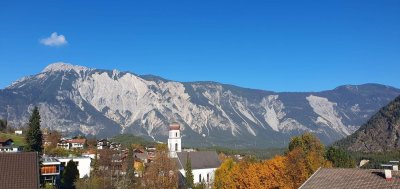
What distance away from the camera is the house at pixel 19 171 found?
3975 centimetres

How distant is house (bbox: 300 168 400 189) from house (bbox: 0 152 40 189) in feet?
77.5

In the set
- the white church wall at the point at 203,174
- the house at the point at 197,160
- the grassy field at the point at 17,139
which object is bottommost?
the white church wall at the point at 203,174

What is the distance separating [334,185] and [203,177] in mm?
83753

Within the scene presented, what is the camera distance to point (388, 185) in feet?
114

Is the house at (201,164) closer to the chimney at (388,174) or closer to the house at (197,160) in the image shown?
the house at (197,160)

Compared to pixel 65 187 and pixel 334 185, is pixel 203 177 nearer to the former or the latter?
pixel 65 187

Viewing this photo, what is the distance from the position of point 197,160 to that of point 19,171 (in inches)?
3258

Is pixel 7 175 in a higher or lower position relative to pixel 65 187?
higher

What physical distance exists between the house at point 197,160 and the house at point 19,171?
72298mm

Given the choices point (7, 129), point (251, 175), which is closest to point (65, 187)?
point (251, 175)

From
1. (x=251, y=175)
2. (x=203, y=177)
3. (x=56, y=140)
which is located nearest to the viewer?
(x=251, y=175)

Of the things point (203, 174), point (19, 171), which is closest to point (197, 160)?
point (203, 174)

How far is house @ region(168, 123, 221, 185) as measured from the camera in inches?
4603

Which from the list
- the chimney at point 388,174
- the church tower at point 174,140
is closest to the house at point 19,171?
the chimney at point 388,174
